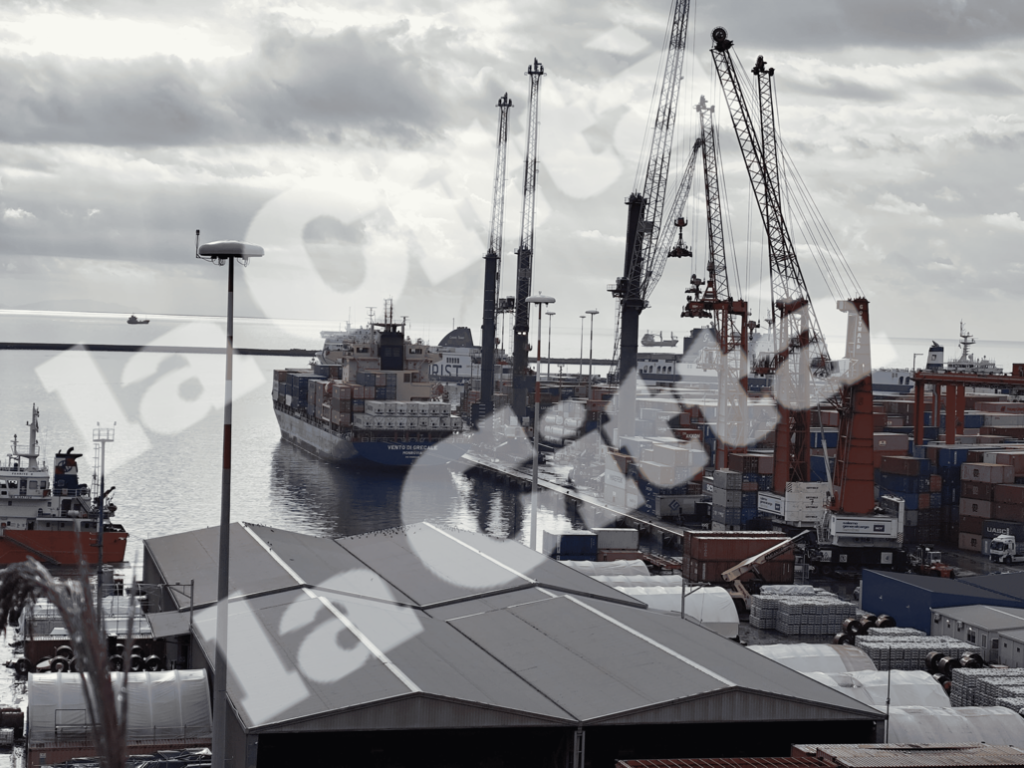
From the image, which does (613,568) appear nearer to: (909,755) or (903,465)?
(909,755)

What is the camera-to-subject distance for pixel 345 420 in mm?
86938

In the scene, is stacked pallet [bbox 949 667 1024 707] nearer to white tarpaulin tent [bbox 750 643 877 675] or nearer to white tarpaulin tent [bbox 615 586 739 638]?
white tarpaulin tent [bbox 750 643 877 675]

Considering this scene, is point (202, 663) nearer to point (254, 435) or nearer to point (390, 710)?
point (390, 710)

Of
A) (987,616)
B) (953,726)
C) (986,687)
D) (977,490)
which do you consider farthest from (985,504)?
(953,726)

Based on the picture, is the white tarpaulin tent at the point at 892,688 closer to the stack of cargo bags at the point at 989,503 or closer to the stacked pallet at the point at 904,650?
the stacked pallet at the point at 904,650

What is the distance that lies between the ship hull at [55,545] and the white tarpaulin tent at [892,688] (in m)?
29.3

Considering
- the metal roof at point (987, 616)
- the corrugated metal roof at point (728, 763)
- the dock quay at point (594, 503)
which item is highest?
the corrugated metal roof at point (728, 763)

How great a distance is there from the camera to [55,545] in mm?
42875

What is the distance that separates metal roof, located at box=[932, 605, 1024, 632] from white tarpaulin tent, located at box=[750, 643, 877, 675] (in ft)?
17.0

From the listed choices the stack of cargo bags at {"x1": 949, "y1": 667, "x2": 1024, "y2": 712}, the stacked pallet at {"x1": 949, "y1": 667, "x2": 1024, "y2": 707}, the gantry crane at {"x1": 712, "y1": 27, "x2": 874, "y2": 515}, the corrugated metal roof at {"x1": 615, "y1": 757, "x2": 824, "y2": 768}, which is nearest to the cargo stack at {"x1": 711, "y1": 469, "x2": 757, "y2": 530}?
the gantry crane at {"x1": 712, "y1": 27, "x2": 874, "y2": 515}

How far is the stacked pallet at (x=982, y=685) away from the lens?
24295mm

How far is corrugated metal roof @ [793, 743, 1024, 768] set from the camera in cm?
1645

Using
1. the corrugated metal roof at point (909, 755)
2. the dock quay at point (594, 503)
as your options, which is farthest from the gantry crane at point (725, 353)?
the corrugated metal roof at point (909, 755)

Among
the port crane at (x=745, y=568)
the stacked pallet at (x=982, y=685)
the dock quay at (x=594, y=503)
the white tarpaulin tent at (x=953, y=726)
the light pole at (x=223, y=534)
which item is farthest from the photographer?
the dock quay at (x=594, y=503)
